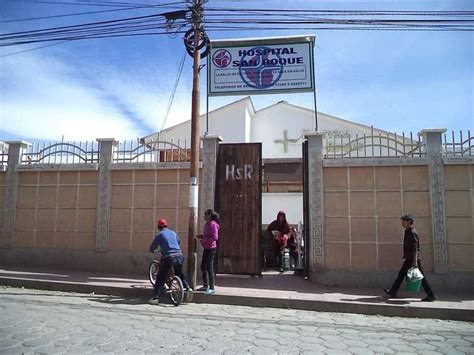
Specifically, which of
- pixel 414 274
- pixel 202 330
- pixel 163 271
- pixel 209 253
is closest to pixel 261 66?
pixel 209 253

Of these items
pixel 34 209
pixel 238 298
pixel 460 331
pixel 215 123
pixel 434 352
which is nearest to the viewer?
pixel 434 352

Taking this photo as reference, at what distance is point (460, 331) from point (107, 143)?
905 cm

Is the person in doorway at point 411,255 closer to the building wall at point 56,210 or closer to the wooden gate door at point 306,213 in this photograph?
the wooden gate door at point 306,213

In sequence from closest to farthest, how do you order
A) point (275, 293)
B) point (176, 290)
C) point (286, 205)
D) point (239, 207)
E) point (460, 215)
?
point (176, 290) < point (275, 293) < point (460, 215) < point (239, 207) < point (286, 205)

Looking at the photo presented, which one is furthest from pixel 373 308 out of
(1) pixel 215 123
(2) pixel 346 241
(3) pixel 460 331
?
(1) pixel 215 123

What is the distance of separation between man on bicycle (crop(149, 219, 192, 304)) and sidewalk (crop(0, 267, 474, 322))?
676 millimetres

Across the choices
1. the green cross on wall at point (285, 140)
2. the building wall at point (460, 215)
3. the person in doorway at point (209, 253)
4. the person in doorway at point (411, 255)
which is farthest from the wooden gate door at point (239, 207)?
the green cross on wall at point (285, 140)

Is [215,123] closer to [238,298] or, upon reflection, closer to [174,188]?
[174,188]

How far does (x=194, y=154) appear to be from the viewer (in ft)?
30.5

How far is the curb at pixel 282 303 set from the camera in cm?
760

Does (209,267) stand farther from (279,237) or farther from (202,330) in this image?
(279,237)

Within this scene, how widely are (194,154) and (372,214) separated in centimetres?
431

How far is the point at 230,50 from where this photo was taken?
39.2 ft

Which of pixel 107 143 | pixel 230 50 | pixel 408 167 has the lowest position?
pixel 408 167
